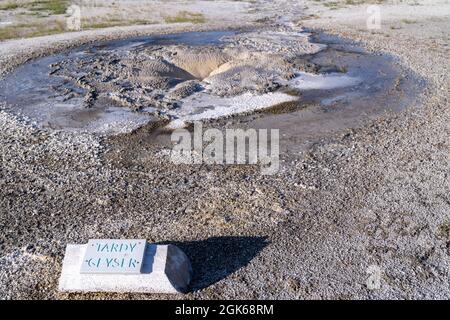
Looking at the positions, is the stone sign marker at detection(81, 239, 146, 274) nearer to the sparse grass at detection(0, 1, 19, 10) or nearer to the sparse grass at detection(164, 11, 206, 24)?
the sparse grass at detection(164, 11, 206, 24)

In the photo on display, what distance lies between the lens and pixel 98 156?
530 inches

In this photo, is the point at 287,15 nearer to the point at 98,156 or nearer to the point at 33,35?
→ the point at 33,35

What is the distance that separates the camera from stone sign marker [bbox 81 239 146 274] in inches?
324

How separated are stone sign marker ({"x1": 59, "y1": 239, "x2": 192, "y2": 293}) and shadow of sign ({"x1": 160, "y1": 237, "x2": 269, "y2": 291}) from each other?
0.41 metres

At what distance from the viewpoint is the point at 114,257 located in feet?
27.5

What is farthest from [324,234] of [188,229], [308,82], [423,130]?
[308,82]

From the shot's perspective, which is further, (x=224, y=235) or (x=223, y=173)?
(x=223, y=173)

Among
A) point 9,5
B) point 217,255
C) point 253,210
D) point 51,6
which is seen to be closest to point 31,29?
point 51,6

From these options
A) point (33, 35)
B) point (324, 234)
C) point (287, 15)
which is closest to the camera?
point (324, 234)

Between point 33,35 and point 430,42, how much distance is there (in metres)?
20.4

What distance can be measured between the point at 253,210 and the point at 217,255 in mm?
1749

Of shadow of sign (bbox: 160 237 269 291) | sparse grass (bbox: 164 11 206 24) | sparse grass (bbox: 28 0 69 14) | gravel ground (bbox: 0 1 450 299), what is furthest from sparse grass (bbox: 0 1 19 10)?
shadow of sign (bbox: 160 237 269 291)

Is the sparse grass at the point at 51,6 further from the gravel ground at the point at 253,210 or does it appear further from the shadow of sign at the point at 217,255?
the shadow of sign at the point at 217,255

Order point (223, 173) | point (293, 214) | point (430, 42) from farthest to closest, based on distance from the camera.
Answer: point (430, 42)
point (223, 173)
point (293, 214)
